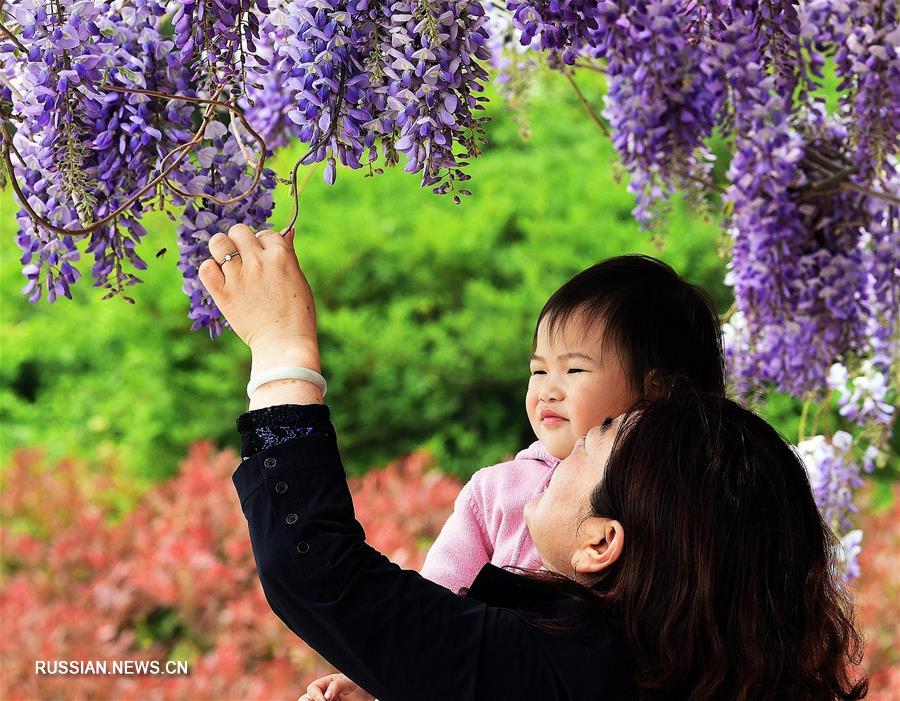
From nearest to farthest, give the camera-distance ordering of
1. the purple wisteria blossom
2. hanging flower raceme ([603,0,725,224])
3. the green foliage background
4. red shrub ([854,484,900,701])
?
1. hanging flower raceme ([603,0,725,224])
2. the purple wisteria blossom
3. red shrub ([854,484,900,701])
4. the green foliage background

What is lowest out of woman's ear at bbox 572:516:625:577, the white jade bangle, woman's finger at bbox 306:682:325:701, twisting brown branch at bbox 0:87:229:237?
woman's finger at bbox 306:682:325:701

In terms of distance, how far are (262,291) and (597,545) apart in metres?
0.45

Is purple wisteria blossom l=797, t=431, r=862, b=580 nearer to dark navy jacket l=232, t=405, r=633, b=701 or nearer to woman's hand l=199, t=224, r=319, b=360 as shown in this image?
dark navy jacket l=232, t=405, r=633, b=701

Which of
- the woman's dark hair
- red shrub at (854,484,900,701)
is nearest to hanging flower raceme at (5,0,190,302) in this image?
the woman's dark hair

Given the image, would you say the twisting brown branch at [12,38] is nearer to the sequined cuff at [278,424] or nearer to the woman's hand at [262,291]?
the woman's hand at [262,291]

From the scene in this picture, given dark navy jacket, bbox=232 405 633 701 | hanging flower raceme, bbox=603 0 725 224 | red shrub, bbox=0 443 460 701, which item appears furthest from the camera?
red shrub, bbox=0 443 460 701

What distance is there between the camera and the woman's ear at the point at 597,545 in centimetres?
117

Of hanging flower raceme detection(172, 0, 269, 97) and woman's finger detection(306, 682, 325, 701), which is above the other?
hanging flower raceme detection(172, 0, 269, 97)

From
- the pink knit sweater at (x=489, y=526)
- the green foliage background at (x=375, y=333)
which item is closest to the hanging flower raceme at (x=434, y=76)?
the pink knit sweater at (x=489, y=526)

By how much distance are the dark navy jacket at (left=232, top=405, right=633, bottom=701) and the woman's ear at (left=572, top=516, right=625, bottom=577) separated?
0.10 metres

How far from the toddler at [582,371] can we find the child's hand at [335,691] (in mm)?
195

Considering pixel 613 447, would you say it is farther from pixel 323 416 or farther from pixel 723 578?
pixel 323 416

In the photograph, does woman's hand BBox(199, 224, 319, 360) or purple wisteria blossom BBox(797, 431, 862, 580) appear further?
purple wisteria blossom BBox(797, 431, 862, 580)

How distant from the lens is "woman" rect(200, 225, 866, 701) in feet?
3.46
